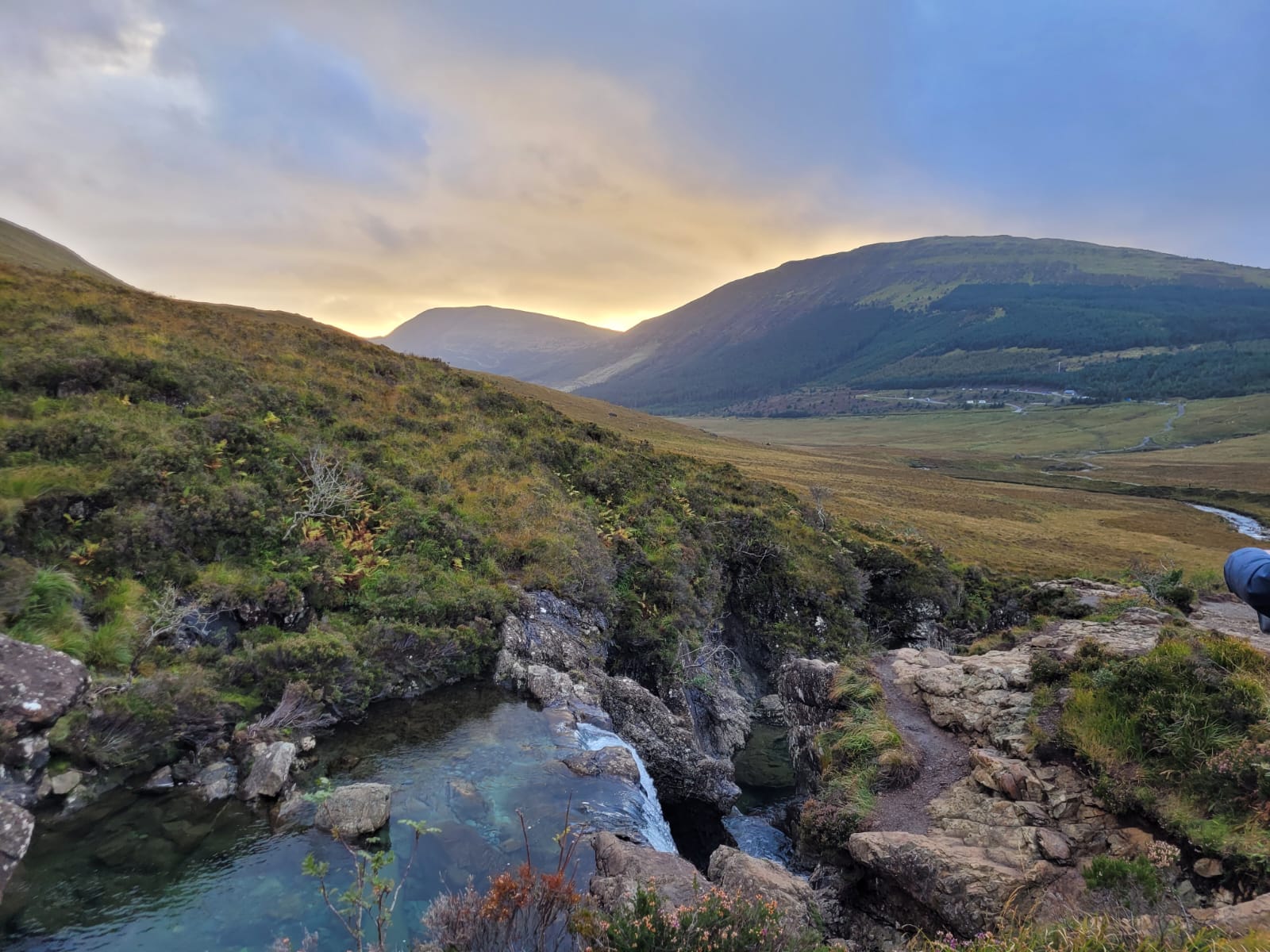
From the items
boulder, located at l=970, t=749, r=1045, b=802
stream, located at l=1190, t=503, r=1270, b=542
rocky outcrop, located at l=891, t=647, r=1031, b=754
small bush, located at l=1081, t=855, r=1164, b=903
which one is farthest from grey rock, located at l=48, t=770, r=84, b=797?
stream, located at l=1190, t=503, r=1270, b=542

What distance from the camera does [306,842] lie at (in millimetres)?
9742

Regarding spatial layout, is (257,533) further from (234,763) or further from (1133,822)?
(1133,822)

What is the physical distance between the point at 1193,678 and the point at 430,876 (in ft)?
44.6

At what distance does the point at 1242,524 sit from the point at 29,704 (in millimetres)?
100347

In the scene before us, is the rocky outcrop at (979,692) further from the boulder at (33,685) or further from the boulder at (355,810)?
the boulder at (33,685)

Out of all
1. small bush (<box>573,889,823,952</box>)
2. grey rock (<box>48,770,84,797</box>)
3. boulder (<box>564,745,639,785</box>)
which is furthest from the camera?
boulder (<box>564,745,639,785</box>)

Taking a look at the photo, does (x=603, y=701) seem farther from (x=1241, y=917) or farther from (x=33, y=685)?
(x=1241, y=917)

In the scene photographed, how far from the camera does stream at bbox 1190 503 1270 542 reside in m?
62.8

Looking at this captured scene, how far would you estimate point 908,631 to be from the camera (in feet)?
92.1

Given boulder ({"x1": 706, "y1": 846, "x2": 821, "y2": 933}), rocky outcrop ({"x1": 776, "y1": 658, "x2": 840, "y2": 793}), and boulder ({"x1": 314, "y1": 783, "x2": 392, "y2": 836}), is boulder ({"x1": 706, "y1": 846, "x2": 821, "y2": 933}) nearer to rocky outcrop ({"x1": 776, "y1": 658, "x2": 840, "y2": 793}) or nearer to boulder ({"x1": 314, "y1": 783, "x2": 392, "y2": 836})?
rocky outcrop ({"x1": 776, "y1": 658, "x2": 840, "y2": 793})

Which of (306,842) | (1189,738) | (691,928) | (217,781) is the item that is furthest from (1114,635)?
(217,781)

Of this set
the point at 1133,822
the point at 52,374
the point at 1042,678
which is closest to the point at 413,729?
the point at 1133,822

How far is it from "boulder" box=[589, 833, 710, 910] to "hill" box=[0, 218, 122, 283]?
3064 inches

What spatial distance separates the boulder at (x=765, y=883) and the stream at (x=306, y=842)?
186 centimetres
